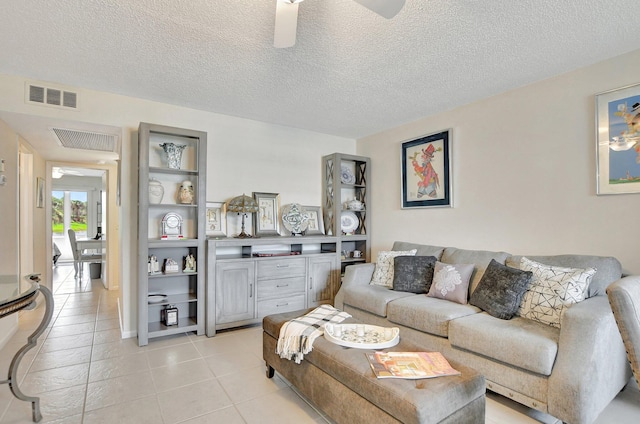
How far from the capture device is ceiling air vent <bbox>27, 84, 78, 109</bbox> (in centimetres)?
288

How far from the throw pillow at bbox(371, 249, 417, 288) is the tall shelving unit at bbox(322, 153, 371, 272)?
2.66 feet

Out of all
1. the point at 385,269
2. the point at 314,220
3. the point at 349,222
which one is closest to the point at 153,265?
the point at 314,220

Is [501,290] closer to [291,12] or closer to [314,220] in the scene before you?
[291,12]

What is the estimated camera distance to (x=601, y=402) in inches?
72.1

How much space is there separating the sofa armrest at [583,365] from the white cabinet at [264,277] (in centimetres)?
263

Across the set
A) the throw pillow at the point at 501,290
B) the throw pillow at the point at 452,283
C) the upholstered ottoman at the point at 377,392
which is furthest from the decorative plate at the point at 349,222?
the upholstered ottoman at the point at 377,392

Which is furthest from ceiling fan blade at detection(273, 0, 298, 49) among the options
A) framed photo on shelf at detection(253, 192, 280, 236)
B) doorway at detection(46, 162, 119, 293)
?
doorway at detection(46, 162, 119, 293)

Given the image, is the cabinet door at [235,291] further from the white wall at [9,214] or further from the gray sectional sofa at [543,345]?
the white wall at [9,214]

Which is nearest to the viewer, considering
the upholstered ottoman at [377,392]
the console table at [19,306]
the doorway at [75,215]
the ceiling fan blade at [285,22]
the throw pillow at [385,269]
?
the upholstered ottoman at [377,392]

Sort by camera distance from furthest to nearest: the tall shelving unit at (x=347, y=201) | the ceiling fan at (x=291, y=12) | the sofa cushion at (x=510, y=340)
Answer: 1. the tall shelving unit at (x=347, y=201)
2. the sofa cushion at (x=510, y=340)
3. the ceiling fan at (x=291, y=12)

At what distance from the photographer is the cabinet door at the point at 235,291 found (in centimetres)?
343

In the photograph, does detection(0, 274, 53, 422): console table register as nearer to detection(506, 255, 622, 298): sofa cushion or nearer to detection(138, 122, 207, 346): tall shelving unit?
detection(138, 122, 207, 346): tall shelving unit

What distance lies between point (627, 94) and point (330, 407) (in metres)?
3.07

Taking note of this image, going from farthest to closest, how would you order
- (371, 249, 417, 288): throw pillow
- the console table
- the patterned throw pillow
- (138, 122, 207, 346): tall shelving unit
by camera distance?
(371, 249, 417, 288): throw pillow
(138, 122, 207, 346): tall shelving unit
the patterned throw pillow
the console table
